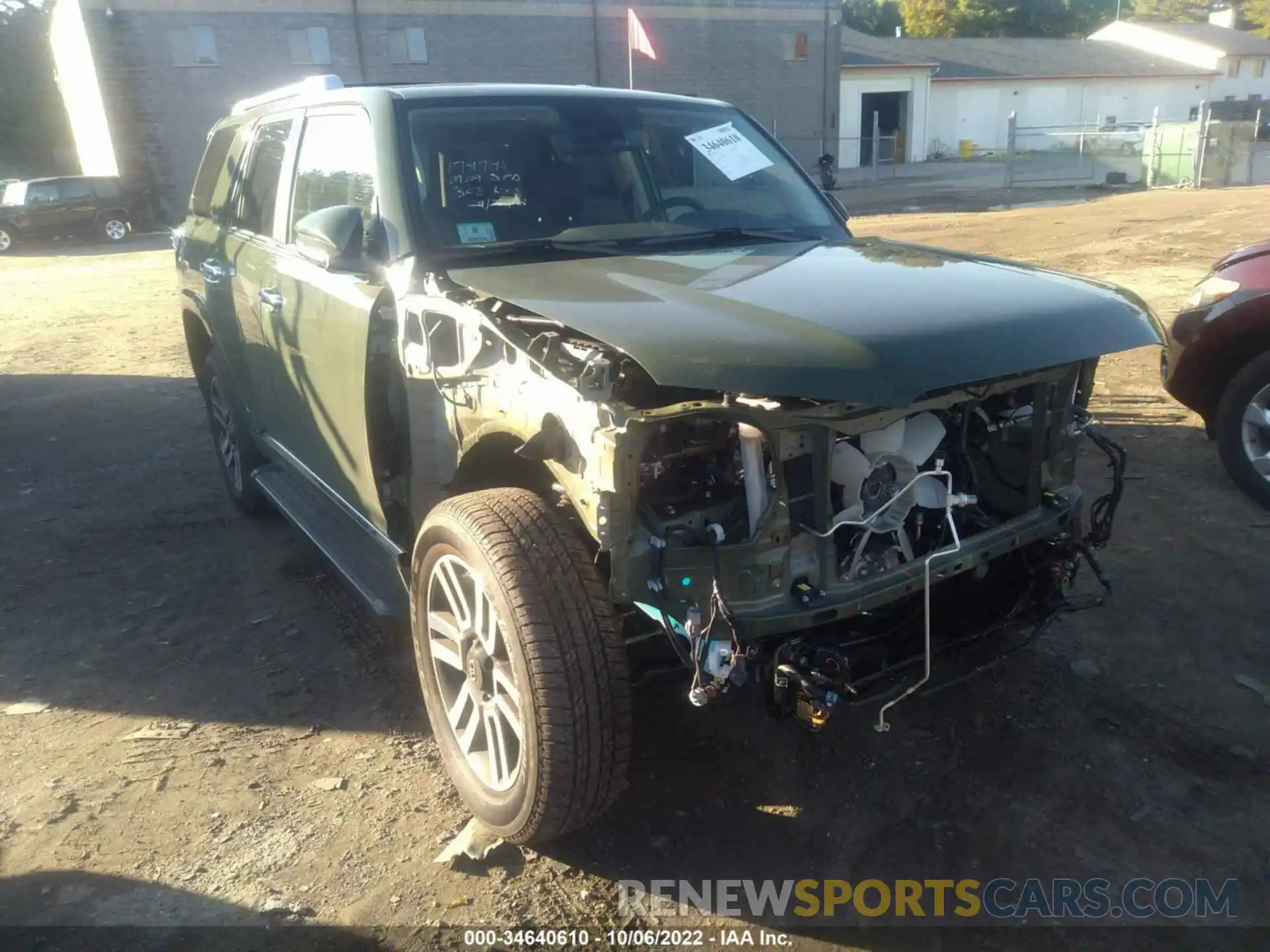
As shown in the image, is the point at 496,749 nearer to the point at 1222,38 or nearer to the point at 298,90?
the point at 298,90

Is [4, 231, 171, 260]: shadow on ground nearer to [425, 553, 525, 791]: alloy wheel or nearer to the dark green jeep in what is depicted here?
the dark green jeep

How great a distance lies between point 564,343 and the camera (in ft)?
8.57

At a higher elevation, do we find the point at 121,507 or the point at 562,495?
the point at 562,495

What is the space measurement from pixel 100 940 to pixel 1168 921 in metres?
2.68

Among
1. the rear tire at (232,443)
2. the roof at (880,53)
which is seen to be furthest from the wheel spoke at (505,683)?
the roof at (880,53)

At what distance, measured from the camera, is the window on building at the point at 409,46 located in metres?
31.6

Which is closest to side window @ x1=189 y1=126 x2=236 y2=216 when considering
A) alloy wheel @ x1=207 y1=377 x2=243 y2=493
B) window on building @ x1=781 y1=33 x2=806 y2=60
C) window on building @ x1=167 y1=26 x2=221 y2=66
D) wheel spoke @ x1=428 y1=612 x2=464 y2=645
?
alloy wheel @ x1=207 y1=377 x2=243 y2=493

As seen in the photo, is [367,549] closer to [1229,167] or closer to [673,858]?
[673,858]

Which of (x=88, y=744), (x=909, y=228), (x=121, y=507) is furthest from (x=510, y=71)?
(x=88, y=744)

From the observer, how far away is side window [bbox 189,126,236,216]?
523cm

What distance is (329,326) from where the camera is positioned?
140 inches

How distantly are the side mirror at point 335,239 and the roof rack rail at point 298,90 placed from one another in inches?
34.8

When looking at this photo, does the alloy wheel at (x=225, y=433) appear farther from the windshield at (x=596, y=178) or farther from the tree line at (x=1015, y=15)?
the tree line at (x=1015, y=15)

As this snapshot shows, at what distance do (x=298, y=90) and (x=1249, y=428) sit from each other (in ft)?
15.1
